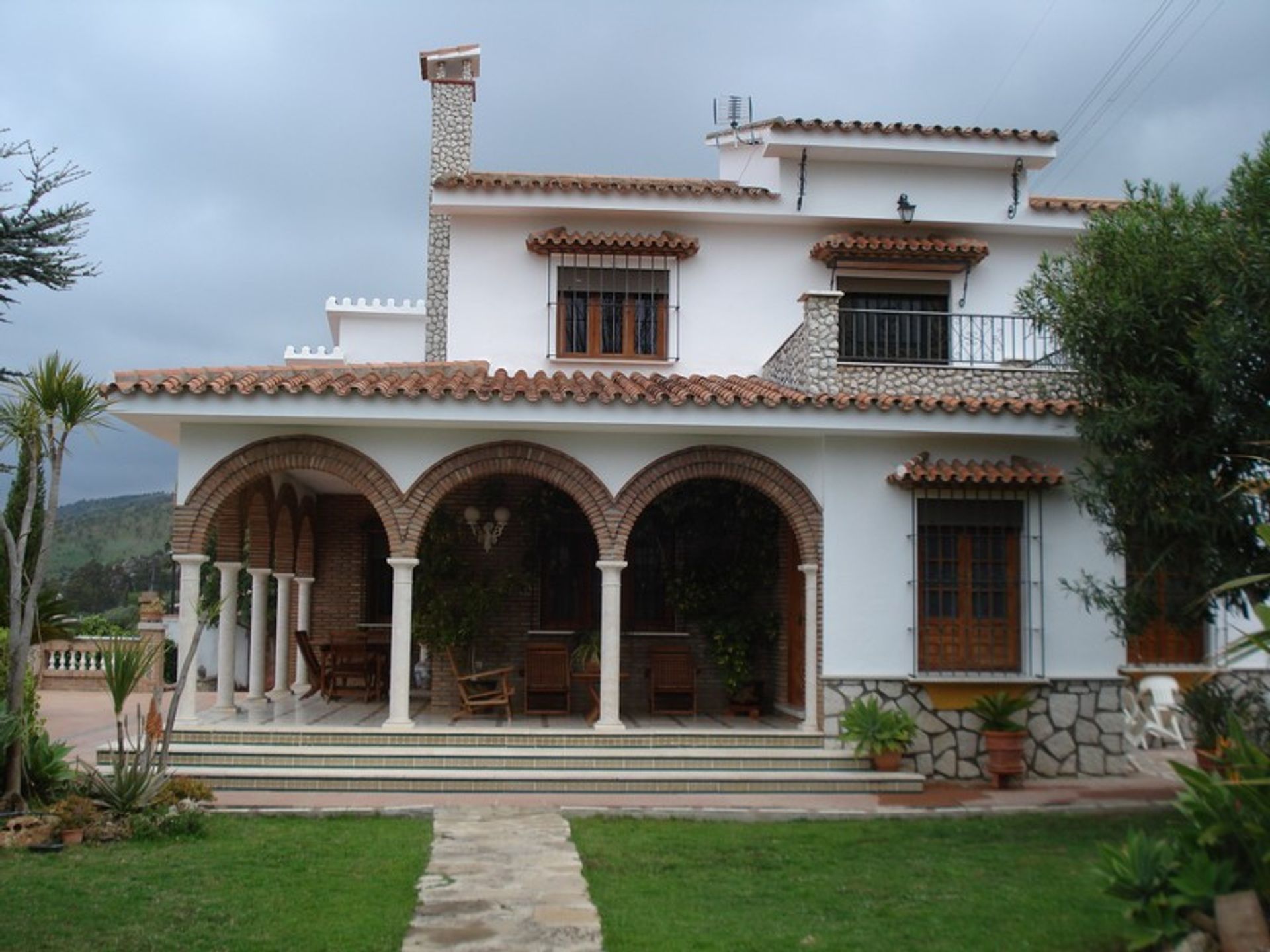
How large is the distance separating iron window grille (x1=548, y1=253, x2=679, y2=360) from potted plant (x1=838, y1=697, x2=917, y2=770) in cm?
641

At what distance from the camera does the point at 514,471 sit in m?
13.7

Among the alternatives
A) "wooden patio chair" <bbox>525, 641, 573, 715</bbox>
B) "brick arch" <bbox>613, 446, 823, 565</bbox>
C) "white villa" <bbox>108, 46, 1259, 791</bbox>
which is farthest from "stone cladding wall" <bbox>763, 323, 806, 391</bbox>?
"wooden patio chair" <bbox>525, 641, 573, 715</bbox>

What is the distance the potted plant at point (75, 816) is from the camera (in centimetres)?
970

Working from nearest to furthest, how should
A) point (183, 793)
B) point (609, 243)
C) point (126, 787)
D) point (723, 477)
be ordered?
1. point (126, 787)
2. point (183, 793)
3. point (723, 477)
4. point (609, 243)

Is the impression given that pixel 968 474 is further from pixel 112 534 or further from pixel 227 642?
pixel 112 534

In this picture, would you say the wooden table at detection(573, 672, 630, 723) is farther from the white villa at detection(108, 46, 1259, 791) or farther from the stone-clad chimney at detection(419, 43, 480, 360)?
the stone-clad chimney at detection(419, 43, 480, 360)

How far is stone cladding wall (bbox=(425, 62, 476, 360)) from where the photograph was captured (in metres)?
17.8

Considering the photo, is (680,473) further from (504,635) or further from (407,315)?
(407,315)

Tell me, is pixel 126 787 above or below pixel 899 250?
below

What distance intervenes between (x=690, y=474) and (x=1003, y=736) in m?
4.35

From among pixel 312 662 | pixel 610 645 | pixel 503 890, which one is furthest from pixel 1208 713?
pixel 312 662

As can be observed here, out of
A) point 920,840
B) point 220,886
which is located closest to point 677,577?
point 920,840

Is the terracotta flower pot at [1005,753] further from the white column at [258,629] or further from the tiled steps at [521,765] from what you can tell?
the white column at [258,629]

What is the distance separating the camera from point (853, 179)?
17750 millimetres
